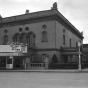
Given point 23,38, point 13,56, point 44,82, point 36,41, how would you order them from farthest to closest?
point 23,38 < point 36,41 < point 13,56 < point 44,82

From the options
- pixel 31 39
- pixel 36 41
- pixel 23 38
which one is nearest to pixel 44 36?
pixel 36 41

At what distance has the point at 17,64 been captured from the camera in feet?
124

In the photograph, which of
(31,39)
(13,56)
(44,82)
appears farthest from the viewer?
(31,39)

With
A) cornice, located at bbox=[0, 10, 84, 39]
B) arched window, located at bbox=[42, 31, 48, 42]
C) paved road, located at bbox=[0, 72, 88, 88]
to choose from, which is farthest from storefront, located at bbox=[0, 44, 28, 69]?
paved road, located at bbox=[0, 72, 88, 88]

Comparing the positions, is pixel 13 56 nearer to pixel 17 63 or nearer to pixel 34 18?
pixel 17 63

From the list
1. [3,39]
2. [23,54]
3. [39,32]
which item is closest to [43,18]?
[39,32]

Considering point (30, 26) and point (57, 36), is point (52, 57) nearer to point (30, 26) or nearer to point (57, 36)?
point (57, 36)

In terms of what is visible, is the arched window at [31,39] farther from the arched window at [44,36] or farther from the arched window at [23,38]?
the arched window at [44,36]

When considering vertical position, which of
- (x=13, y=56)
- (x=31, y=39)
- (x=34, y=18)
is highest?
(x=34, y=18)

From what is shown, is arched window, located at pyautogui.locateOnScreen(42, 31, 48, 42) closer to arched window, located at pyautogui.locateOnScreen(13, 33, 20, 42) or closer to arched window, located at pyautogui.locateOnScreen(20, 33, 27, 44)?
arched window, located at pyautogui.locateOnScreen(20, 33, 27, 44)

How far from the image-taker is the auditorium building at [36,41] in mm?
36000

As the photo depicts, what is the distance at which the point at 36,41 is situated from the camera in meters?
39.7

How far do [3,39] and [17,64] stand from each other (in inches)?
361

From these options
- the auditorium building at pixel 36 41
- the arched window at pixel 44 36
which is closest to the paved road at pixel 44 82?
the auditorium building at pixel 36 41
